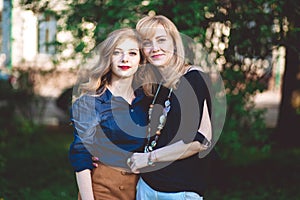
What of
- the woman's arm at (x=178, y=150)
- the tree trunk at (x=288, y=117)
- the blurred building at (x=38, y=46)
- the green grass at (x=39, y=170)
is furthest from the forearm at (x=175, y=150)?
the tree trunk at (x=288, y=117)

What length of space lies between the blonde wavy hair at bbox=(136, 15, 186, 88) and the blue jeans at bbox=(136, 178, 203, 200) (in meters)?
0.59

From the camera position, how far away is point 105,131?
2.69 meters

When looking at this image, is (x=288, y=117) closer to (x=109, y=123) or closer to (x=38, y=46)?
(x=38, y=46)

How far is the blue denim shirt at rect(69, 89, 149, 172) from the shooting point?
2664 millimetres

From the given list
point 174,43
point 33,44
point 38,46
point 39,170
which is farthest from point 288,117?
point 174,43

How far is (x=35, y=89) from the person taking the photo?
364 inches

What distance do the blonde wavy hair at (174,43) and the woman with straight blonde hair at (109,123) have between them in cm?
8

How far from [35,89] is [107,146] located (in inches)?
269

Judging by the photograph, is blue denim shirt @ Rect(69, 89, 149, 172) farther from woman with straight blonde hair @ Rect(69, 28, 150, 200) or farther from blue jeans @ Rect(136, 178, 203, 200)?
blue jeans @ Rect(136, 178, 203, 200)

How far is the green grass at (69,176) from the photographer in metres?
6.00

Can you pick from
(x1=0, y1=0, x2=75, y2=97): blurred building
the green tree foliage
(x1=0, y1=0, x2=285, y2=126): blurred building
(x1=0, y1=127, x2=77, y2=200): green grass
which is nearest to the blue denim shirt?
the green tree foliage

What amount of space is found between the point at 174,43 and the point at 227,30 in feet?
8.68

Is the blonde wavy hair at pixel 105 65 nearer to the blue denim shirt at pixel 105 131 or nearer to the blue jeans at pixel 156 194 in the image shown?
the blue denim shirt at pixel 105 131

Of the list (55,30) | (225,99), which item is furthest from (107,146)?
(55,30)
